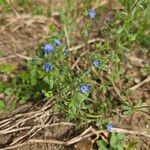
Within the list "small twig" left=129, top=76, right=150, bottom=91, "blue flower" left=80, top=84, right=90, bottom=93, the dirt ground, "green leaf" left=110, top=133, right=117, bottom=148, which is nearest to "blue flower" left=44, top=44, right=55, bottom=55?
"blue flower" left=80, top=84, right=90, bottom=93

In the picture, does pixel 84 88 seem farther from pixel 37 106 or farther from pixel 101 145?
pixel 37 106

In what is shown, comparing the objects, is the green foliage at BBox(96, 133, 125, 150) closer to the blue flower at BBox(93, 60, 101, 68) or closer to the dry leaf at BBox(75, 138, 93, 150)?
the dry leaf at BBox(75, 138, 93, 150)

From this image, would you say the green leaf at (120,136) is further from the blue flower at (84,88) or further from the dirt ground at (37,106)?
the blue flower at (84,88)

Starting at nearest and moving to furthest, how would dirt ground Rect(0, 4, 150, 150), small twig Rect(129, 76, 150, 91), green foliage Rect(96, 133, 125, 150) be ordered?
green foliage Rect(96, 133, 125, 150) → dirt ground Rect(0, 4, 150, 150) → small twig Rect(129, 76, 150, 91)

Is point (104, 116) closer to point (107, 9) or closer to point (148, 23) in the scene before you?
point (148, 23)

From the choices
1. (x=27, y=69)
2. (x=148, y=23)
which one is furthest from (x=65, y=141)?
(x=148, y=23)

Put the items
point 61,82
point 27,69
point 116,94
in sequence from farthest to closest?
1. point 27,69
2. point 116,94
3. point 61,82

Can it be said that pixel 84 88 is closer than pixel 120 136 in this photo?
Yes

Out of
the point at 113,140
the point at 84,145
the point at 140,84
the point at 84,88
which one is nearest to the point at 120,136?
the point at 113,140

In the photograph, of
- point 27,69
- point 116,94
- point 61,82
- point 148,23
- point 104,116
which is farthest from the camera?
point 148,23

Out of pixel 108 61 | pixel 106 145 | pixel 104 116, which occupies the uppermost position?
pixel 108 61

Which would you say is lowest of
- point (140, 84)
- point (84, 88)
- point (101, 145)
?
point (101, 145)
